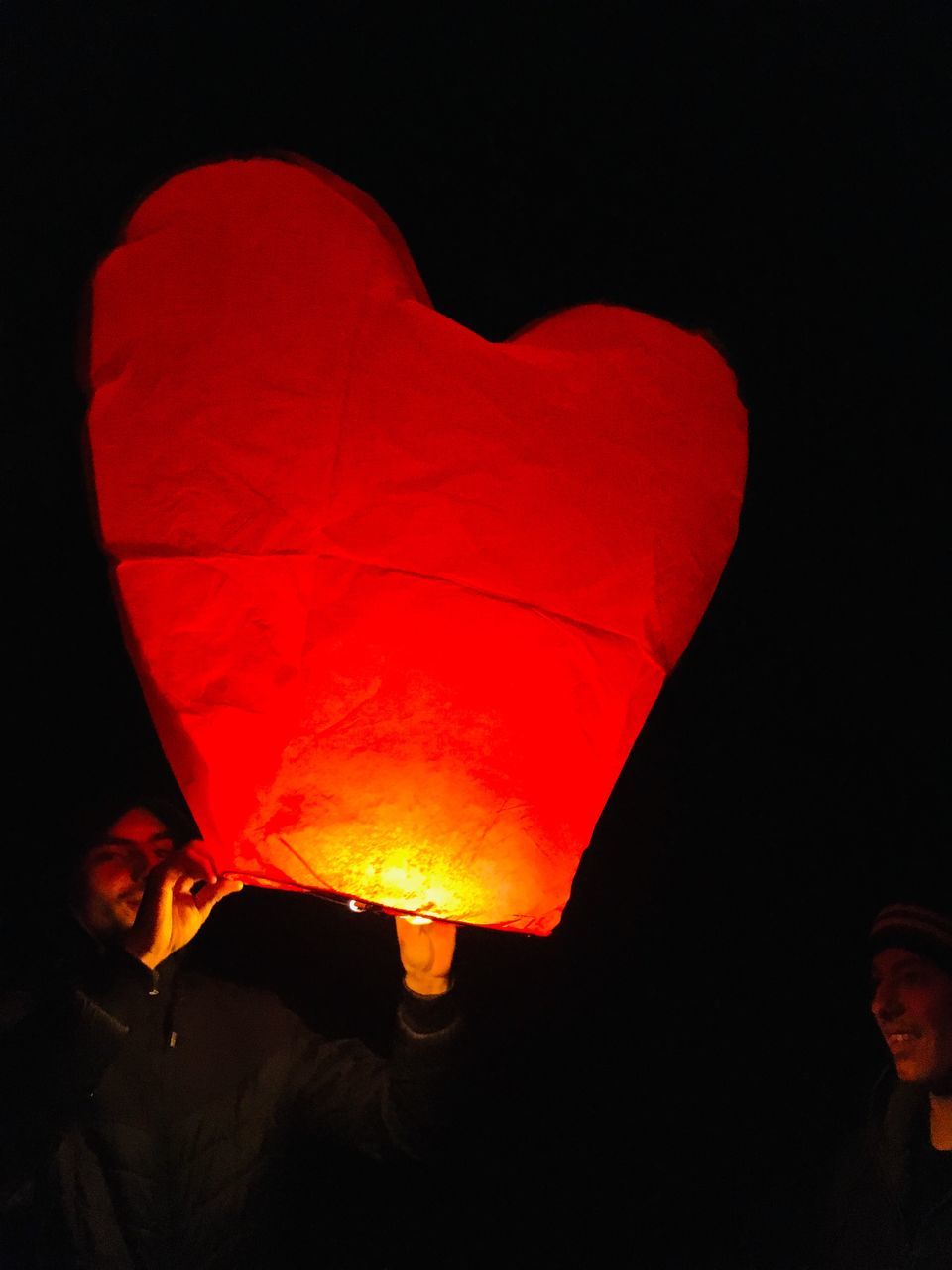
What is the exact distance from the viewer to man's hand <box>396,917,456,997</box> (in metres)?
1.49

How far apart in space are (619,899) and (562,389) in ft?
4.70

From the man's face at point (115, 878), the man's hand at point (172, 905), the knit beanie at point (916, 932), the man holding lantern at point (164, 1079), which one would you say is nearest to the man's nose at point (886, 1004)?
the knit beanie at point (916, 932)

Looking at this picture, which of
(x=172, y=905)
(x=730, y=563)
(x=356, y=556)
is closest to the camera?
(x=356, y=556)

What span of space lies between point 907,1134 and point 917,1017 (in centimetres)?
23

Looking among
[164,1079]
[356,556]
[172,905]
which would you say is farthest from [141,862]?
[356,556]

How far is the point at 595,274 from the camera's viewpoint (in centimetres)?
204

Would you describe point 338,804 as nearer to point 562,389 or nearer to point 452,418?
point 452,418

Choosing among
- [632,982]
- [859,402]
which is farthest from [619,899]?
[859,402]

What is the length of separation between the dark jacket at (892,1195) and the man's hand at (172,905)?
132 centimetres

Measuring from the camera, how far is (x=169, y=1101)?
56.7 inches

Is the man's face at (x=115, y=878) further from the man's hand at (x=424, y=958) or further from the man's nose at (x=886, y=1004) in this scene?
the man's nose at (x=886, y=1004)

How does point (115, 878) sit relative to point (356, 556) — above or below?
below

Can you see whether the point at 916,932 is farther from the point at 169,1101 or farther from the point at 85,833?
the point at 85,833

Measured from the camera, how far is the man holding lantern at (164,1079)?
122 centimetres
